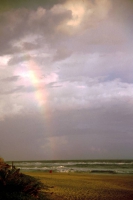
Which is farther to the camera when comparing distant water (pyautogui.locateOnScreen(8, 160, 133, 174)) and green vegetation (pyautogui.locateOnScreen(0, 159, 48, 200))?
distant water (pyautogui.locateOnScreen(8, 160, 133, 174))

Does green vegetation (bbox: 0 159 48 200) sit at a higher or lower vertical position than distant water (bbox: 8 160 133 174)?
higher

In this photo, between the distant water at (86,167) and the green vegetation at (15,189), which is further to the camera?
the distant water at (86,167)

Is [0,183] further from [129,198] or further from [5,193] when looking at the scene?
[129,198]

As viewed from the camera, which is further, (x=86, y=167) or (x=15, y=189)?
(x=86, y=167)

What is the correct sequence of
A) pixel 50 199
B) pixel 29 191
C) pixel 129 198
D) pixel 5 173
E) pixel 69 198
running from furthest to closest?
1. pixel 129 198
2. pixel 69 198
3. pixel 50 199
4. pixel 5 173
5. pixel 29 191

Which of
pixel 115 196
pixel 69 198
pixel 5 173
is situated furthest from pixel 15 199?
pixel 115 196

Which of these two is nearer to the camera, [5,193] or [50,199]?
[5,193]

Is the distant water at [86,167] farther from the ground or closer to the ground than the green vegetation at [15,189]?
closer to the ground

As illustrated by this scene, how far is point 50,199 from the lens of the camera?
10.2 metres

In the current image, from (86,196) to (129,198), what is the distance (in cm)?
223

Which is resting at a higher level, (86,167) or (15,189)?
(15,189)

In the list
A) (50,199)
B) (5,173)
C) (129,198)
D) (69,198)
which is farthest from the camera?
(129,198)

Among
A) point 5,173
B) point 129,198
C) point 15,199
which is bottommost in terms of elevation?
point 129,198

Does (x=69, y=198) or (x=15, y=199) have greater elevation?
(x=15, y=199)
